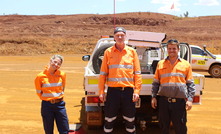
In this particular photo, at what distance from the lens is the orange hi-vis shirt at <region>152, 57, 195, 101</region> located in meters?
4.49

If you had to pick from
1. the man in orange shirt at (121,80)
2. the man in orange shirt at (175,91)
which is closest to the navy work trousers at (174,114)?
the man in orange shirt at (175,91)

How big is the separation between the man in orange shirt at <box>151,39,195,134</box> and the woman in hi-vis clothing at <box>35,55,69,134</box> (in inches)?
64.1

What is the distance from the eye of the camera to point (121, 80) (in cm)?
453

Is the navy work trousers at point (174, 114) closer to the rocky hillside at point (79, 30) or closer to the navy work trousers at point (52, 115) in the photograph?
the navy work trousers at point (52, 115)

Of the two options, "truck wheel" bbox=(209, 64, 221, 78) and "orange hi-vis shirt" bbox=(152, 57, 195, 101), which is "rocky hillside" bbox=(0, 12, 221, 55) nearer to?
"truck wheel" bbox=(209, 64, 221, 78)

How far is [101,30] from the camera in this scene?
4916 centimetres

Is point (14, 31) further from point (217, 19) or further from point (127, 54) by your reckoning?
point (127, 54)

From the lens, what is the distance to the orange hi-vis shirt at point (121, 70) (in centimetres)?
454

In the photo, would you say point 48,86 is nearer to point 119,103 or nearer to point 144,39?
point 119,103

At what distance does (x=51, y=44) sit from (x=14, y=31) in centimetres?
1161

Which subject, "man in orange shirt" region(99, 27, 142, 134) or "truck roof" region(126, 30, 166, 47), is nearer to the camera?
"man in orange shirt" region(99, 27, 142, 134)

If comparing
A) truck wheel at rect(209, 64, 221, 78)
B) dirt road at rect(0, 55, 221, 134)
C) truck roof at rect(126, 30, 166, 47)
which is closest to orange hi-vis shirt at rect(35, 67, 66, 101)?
dirt road at rect(0, 55, 221, 134)

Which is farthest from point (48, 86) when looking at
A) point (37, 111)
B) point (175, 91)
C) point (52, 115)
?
point (37, 111)

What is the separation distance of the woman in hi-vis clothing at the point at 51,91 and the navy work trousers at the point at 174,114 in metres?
1.62
